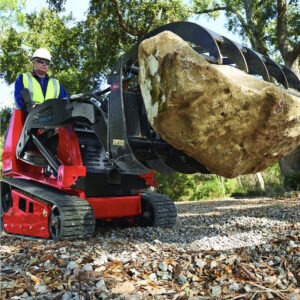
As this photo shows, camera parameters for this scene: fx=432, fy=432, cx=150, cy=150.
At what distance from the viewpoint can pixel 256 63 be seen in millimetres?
3824

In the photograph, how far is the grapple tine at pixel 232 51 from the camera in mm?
3543

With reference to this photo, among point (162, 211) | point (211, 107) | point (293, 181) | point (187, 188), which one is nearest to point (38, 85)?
point (162, 211)

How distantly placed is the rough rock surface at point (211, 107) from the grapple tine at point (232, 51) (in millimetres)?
208

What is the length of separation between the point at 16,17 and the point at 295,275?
27632mm

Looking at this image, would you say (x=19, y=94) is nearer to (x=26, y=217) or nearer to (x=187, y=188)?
(x=26, y=217)

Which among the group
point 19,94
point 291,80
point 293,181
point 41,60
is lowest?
point 293,181

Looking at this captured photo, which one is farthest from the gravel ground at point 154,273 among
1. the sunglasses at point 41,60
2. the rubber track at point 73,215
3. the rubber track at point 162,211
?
the sunglasses at point 41,60

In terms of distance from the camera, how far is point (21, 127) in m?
5.99

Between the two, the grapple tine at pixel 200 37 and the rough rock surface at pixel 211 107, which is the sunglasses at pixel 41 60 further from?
the rough rock surface at pixel 211 107

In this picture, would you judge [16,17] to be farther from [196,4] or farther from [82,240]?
[82,240]

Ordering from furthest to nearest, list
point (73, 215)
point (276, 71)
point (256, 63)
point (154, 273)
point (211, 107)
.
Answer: point (73, 215), point (276, 71), point (256, 63), point (211, 107), point (154, 273)

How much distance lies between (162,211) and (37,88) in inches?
95.8

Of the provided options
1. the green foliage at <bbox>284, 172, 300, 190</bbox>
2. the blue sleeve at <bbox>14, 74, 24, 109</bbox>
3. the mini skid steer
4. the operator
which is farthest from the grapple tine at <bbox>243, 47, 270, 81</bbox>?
the green foliage at <bbox>284, 172, 300, 190</bbox>

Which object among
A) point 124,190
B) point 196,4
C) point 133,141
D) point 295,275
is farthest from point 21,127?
point 196,4
